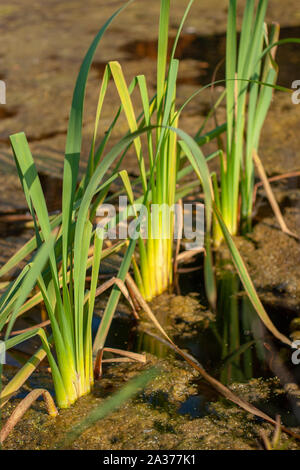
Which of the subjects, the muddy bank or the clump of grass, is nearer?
the muddy bank

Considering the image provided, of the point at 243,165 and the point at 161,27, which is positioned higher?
the point at 161,27

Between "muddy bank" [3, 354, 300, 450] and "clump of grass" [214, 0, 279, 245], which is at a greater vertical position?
"clump of grass" [214, 0, 279, 245]

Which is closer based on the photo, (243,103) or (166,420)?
(166,420)

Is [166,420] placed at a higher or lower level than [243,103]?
lower

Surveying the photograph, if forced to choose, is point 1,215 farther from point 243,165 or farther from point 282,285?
point 282,285

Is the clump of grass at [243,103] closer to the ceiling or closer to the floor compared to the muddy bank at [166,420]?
closer to the ceiling

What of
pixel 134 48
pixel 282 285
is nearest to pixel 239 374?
pixel 282 285

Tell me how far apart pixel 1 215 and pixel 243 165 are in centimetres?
83

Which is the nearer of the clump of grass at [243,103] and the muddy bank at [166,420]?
the muddy bank at [166,420]

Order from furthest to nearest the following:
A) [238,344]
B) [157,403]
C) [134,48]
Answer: [134,48] < [238,344] < [157,403]

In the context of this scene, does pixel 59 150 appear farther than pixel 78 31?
No

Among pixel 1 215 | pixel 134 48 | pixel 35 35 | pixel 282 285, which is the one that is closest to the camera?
pixel 282 285

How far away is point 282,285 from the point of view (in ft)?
4.66

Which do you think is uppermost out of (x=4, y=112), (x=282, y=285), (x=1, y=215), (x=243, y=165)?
(x=4, y=112)
